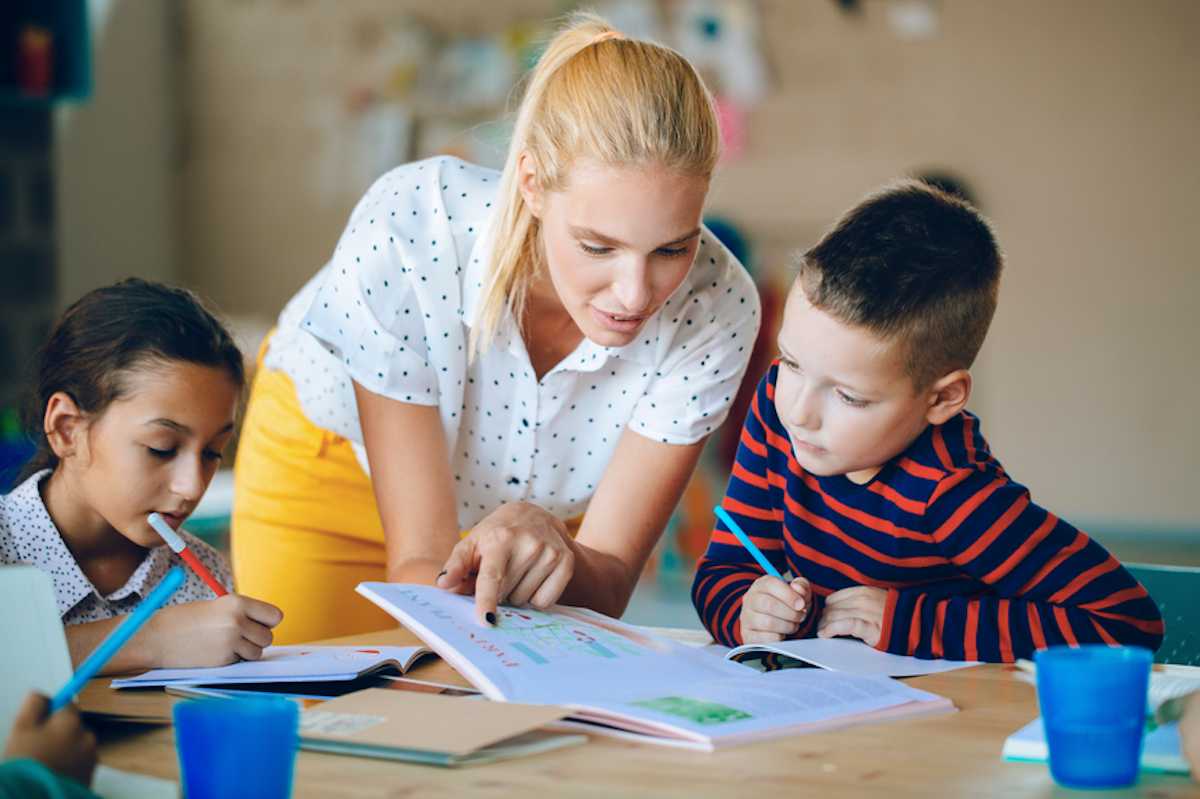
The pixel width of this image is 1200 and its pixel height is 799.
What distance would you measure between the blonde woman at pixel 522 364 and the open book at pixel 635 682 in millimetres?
59

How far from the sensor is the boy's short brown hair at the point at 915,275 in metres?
1.25

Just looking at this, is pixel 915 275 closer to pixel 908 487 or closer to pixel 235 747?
pixel 908 487

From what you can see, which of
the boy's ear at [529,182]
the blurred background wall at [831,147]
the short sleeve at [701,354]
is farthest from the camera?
the blurred background wall at [831,147]

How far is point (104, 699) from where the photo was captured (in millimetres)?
1027

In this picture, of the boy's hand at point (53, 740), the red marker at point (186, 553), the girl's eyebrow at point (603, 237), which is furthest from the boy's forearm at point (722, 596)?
the boy's hand at point (53, 740)

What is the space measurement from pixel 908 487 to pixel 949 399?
0.10 meters

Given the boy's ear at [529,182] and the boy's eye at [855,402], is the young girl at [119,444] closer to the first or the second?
the boy's ear at [529,182]

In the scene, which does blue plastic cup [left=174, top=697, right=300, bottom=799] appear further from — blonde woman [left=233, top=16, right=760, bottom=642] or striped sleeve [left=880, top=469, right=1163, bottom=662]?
striped sleeve [left=880, top=469, right=1163, bottom=662]

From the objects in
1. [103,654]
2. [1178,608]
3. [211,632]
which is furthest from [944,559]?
[103,654]

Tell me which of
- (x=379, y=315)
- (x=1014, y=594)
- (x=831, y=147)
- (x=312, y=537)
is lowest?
(x=312, y=537)

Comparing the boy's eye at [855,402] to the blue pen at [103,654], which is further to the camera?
the boy's eye at [855,402]

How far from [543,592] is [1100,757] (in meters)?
0.58

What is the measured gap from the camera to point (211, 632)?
113cm

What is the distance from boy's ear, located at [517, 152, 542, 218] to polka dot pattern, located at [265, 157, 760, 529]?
9cm
